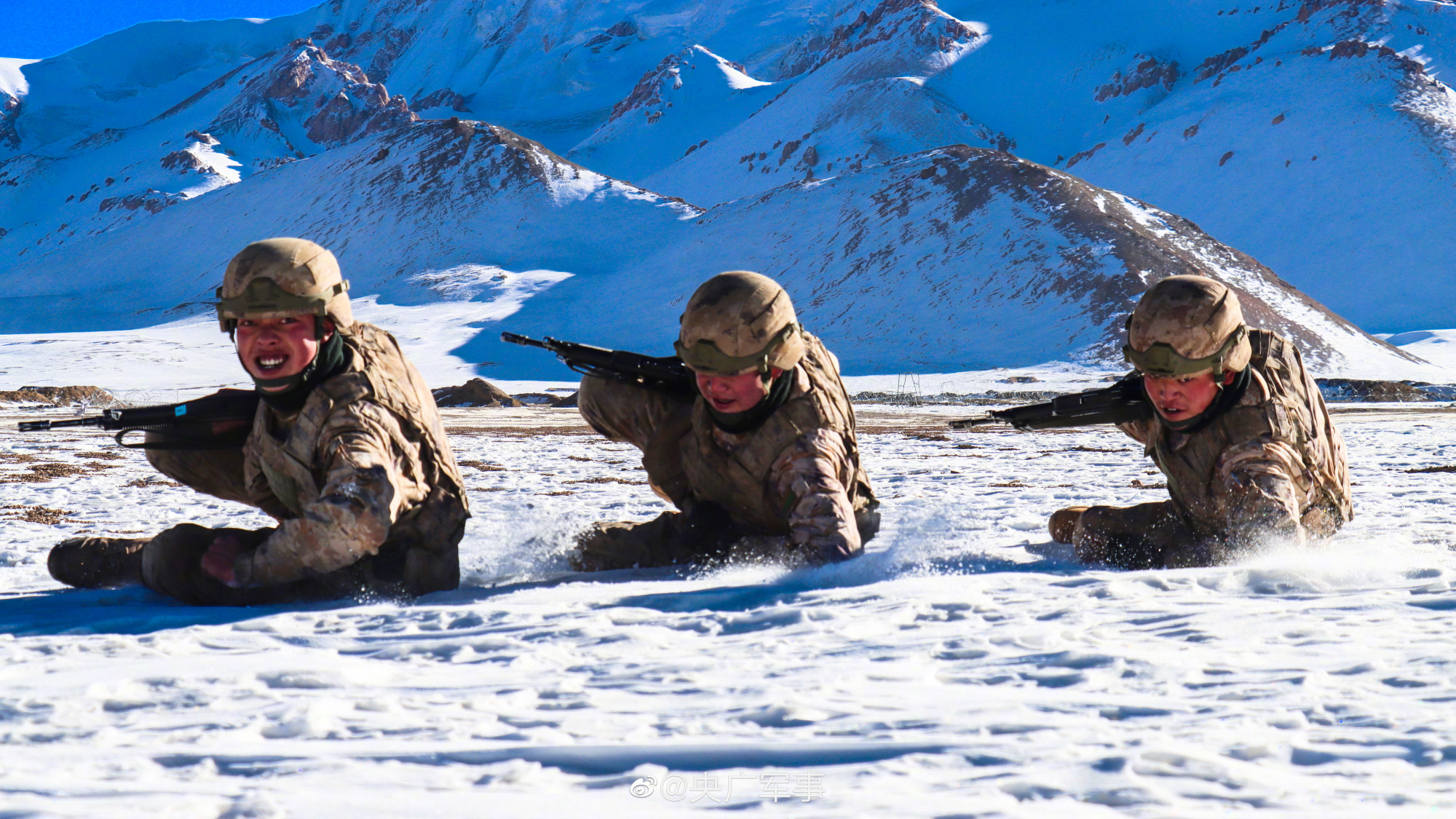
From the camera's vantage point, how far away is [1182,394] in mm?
5004

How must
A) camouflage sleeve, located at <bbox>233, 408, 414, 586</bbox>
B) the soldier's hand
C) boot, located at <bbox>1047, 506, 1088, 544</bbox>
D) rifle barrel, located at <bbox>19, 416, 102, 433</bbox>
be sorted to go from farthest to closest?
boot, located at <bbox>1047, 506, 1088, 544</bbox>, rifle barrel, located at <bbox>19, 416, 102, 433</bbox>, the soldier's hand, camouflage sleeve, located at <bbox>233, 408, 414, 586</bbox>

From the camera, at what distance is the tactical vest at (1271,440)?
5.00 meters

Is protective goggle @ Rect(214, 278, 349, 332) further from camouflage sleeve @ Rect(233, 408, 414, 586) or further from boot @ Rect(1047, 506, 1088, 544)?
boot @ Rect(1047, 506, 1088, 544)

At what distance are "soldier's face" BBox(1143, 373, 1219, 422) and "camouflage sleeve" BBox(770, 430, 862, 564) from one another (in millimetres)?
1430

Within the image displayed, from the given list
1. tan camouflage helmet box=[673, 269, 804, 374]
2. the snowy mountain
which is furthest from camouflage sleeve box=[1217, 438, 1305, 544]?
the snowy mountain

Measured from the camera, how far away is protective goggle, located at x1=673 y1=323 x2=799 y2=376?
4.86 metres

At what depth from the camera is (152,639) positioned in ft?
11.9

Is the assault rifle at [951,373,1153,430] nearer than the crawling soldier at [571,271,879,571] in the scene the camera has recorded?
No

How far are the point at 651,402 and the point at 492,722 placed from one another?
2.95 m

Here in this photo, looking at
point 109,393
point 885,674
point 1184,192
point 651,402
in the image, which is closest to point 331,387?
point 651,402

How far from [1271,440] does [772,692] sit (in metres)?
3.03

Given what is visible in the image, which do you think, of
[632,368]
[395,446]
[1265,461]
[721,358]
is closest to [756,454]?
[721,358]

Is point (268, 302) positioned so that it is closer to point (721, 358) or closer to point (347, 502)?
point (347, 502)

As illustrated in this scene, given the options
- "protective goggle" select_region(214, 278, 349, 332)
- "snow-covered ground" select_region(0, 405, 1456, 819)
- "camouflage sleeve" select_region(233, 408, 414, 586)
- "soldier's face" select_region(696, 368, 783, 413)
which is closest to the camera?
"snow-covered ground" select_region(0, 405, 1456, 819)
